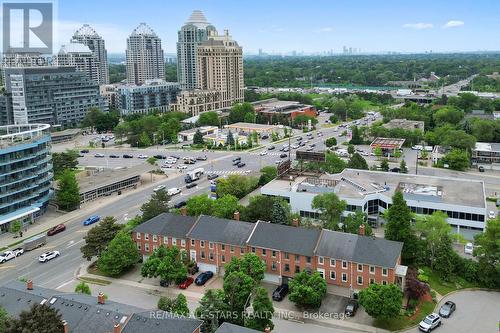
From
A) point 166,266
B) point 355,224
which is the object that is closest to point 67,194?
point 166,266

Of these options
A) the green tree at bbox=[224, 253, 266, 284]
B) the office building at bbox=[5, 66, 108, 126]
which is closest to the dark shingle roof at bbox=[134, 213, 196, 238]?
the green tree at bbox=[224, 253, 266, 284]

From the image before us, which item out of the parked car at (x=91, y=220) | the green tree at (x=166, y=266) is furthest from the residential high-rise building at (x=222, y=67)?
the green tree at (x=166, y=266)

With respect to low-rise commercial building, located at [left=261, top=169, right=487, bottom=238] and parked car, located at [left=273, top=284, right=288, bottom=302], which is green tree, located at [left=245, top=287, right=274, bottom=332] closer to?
parked car, located at [left=273, top=284, right=288, bottom=302]

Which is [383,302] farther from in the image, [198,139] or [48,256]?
[198,139]

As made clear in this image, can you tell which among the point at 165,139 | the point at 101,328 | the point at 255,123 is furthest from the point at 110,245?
the point at 255,123

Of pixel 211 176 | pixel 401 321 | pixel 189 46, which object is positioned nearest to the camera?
pixel 401 321

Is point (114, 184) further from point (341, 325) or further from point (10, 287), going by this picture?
point (341, 325)
